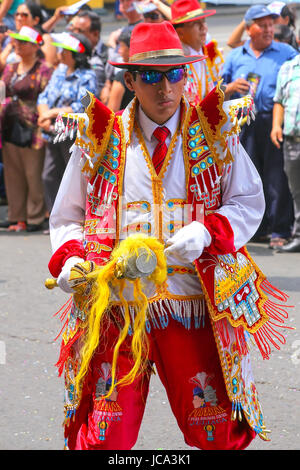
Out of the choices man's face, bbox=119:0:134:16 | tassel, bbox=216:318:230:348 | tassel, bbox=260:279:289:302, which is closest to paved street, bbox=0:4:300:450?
tassel, bbox=260:279:289:302

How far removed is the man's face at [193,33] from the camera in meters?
7.33

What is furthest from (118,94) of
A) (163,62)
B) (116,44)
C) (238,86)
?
(163,62)

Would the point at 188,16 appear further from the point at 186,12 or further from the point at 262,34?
the point at 262,34

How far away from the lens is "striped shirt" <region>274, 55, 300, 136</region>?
8.02 metres

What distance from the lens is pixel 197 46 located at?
7328 mm

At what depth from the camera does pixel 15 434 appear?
14.7 feet

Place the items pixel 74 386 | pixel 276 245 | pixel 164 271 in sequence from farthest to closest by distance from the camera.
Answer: pixel 276 245 → pixel 74 386 → pixel 164 271

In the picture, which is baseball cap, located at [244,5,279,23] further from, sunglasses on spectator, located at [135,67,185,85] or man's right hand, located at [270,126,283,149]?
sunglasses on spectator, located at [135,67,185,85]

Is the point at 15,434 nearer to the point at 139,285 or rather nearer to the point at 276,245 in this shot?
the point at 139,285

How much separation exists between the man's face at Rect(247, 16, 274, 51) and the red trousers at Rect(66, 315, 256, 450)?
567 cm

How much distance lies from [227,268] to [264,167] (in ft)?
18.4

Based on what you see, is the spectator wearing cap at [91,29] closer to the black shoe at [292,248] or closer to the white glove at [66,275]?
the black shoe at [292,248]

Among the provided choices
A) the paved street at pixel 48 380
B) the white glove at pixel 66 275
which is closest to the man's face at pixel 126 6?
the paved street at pixel 48 380
